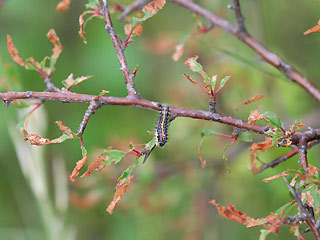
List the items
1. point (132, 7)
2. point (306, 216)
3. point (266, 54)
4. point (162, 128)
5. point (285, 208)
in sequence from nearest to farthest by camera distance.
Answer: point (306, 216) → point (285, 208) → point (162, 128) → point (266, 54) → point (132, 7)

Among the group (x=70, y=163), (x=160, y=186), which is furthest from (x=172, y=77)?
(x=160, y=186)

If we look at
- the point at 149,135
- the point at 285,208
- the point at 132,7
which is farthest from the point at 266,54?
the point at 149,135

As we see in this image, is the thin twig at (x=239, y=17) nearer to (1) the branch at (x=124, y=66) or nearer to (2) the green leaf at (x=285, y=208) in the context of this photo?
(1) the branch at (x=124, y=66)

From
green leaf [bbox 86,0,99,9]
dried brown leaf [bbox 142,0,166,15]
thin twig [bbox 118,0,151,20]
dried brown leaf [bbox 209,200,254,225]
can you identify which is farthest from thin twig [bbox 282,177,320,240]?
thin twig [bbox 118,0,151,20]

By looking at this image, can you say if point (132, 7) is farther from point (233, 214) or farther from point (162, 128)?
point (233, 214)

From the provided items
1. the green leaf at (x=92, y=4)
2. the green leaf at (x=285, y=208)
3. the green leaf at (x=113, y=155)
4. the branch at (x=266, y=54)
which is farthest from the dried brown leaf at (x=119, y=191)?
the branch at (x=266, y=54)
